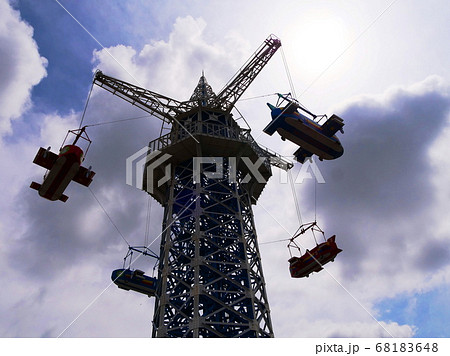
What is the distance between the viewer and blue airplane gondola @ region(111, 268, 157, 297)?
1639 inches

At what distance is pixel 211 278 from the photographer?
31375mm

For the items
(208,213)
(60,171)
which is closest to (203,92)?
(208,213)

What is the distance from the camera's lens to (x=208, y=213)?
115ft

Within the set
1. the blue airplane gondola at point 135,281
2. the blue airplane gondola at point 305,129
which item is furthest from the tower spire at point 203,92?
the blue airplane gondola at point 135,281

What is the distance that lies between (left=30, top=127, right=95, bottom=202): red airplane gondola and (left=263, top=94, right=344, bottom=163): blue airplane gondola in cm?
1461

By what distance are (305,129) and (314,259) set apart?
39.5 ft

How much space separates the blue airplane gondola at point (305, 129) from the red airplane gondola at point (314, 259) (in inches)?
333

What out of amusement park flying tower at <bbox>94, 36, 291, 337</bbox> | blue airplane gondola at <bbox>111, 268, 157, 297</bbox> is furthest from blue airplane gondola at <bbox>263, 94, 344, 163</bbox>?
blue airplane gondola at <bbox>111, 268, 157, 297</bbox>

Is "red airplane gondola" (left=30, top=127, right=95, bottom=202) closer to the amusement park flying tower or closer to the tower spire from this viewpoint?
the amusement park flying tower

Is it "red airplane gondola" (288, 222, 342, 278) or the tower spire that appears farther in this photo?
the tower spire

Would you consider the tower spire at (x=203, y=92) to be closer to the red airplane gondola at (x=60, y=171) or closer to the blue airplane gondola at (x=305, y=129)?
the blue airplane gondola at (x=305, y=129)

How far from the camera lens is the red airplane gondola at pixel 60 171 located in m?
23.2
